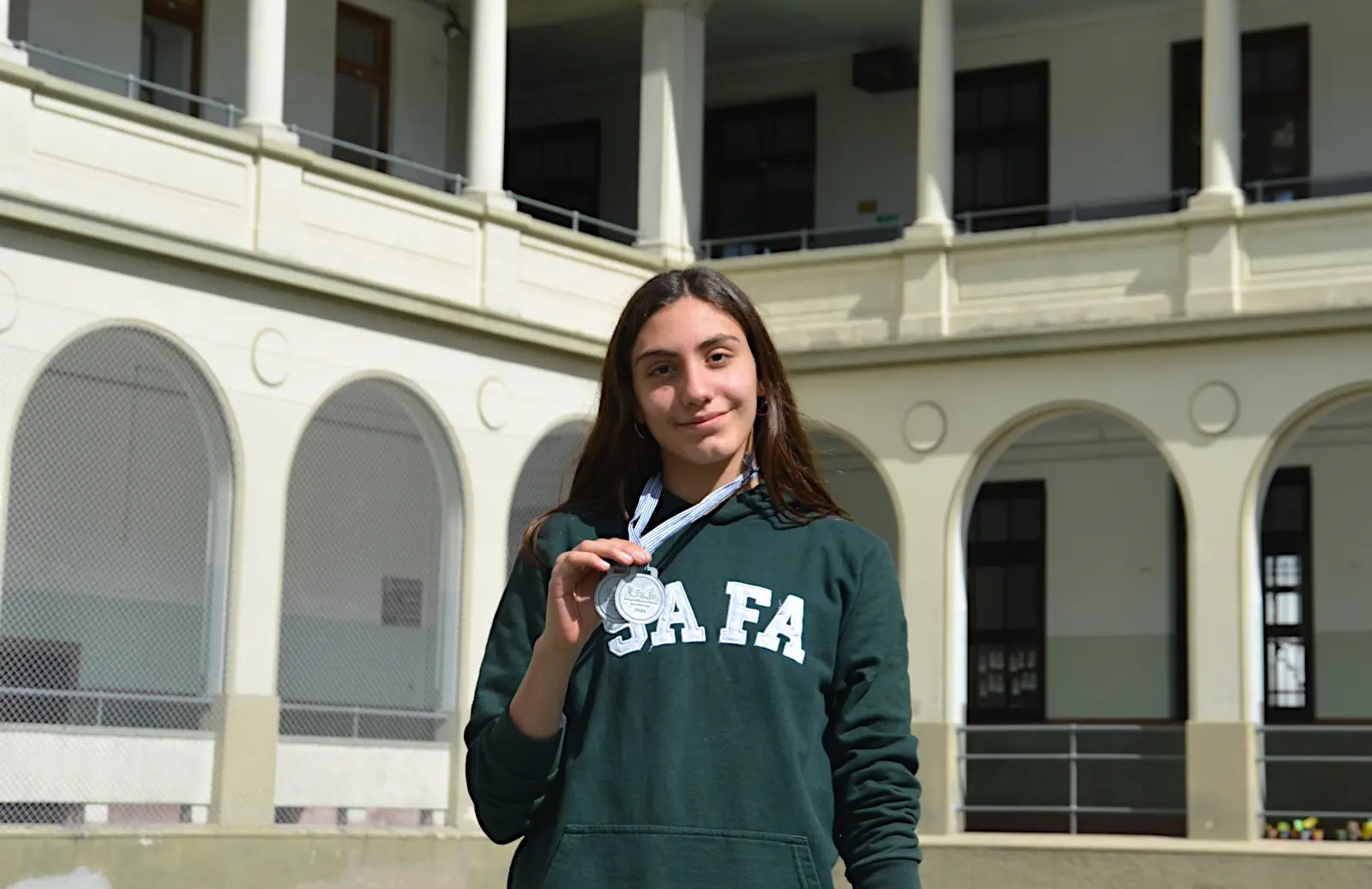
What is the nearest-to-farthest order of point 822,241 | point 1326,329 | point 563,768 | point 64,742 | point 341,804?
point 563,768 < point 64,742 < point 341,804 < point 1326,329 < point 822,241

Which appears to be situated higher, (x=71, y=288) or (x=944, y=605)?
(x=71, y=288)

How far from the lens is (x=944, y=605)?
1981 cm

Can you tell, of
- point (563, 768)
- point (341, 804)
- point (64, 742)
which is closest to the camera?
point (563, 768)

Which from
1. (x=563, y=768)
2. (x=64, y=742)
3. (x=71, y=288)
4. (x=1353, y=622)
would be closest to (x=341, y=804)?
(x=64, y=742)

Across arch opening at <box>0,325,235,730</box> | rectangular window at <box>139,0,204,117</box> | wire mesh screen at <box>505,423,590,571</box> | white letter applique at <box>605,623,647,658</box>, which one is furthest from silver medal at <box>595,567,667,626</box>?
rectangular window at <box>139,0,204,117</box>

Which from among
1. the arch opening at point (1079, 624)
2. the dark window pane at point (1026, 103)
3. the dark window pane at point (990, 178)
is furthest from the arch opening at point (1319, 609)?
the dark window pane at point (1026, 103)

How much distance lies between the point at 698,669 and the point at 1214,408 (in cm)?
1694

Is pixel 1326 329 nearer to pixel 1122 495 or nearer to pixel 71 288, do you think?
pixel 1122 495

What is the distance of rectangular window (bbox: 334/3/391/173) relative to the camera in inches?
846

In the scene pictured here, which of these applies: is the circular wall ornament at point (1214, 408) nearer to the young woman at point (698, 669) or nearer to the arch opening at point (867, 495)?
the arch opening at point (867, 495)

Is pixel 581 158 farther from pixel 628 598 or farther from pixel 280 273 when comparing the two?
pixel 628 598

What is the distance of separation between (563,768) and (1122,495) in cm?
2096

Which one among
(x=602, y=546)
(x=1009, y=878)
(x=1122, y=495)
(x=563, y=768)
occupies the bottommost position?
(x=1009, y=878)

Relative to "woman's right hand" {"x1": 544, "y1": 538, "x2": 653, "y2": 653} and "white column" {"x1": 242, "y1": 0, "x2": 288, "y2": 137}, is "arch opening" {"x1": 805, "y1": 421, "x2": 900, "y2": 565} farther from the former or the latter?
"woman's right hand" {"x1": 544, "y1": 538, "x2": 653, "y2": 653}
